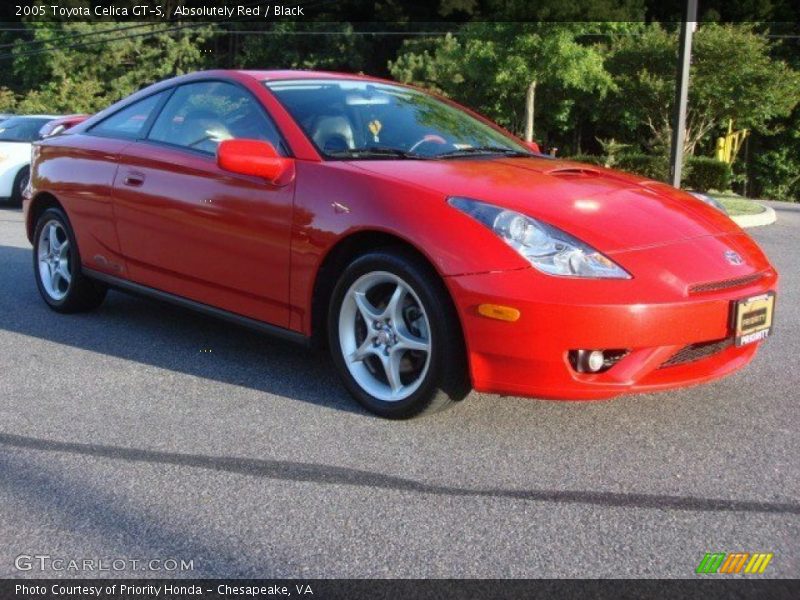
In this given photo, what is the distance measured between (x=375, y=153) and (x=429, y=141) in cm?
37

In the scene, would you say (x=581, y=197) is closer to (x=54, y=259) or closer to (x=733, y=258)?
(x=733, y=258)

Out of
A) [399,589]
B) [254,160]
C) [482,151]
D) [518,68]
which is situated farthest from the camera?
[518,68]

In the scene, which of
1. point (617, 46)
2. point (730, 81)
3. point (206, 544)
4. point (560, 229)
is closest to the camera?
point (206, 544)

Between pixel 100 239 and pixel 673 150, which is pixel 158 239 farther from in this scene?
pixel 673 150

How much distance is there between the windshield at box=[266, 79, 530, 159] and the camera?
4445 mm

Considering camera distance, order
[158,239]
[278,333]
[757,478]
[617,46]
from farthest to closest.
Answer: [617,46]
[158,239]
[278,333]
[757,478]

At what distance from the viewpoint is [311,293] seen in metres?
4.18

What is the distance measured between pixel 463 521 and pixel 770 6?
36.8 meters

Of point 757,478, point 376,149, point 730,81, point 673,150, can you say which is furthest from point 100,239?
point 730,81

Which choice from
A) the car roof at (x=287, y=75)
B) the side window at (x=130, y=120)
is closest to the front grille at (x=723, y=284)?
the car roof at (x=287, y=75)

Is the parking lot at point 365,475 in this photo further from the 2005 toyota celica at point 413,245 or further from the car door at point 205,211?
the car door at point 205,211

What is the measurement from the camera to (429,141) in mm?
4629

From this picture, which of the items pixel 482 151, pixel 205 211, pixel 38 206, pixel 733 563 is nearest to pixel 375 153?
pixel 482 151

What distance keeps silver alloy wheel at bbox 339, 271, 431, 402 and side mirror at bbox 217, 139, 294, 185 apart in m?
0.67
